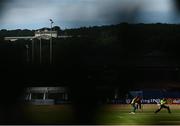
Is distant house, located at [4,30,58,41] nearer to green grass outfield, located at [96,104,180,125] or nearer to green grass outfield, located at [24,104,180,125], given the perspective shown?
green grass outfield, located at [24,104,180,125]

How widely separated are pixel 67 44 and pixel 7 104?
51cm

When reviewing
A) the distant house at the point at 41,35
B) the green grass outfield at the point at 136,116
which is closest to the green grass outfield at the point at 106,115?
the green grass outfield at the point at 136,116

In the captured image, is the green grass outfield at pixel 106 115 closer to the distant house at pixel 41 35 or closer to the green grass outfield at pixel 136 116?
the green grass outfield at pixel 136 116

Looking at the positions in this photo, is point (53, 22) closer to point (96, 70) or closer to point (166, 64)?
point (96, 70)

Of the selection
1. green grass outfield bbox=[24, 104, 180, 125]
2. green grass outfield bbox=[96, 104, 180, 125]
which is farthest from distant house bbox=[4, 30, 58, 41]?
green grass outfield bbox=[96, 104, 180, 125]

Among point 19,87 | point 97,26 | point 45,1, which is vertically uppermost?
point 45,1

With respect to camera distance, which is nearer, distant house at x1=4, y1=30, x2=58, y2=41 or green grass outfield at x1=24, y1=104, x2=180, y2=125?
distant house at x1=4, y1=30, x2=58, y2=41

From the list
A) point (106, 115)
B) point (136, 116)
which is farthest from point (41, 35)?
point (136, 116)

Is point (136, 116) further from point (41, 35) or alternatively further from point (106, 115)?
point (41, 35)

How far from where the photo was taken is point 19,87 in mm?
2297

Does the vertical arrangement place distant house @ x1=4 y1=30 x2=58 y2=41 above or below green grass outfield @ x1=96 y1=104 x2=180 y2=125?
above

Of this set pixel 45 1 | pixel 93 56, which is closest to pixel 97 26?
pixel 93 56

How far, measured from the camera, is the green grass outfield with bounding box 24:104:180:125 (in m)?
2.35

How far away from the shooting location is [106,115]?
7.75 feet
